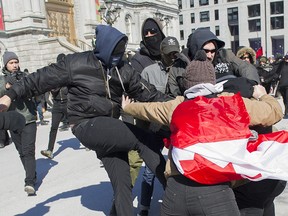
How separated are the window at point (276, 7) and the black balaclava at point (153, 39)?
6419cm

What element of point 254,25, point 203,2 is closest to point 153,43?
point 254,25

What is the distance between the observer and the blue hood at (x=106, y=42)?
283cm

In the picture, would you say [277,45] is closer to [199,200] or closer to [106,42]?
[106,42]

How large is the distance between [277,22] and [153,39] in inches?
2545

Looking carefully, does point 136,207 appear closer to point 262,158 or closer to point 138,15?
point 262,158

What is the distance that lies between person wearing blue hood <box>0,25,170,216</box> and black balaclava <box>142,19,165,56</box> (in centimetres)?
118

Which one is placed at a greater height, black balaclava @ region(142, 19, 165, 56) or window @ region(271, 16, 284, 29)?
window @ region(271, 16, 284, 29)

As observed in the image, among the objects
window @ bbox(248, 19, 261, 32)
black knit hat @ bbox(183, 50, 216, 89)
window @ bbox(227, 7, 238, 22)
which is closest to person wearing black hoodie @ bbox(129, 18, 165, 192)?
black knit hat @ bbox(183, 50, 216, 89)

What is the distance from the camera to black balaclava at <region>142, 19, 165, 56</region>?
13.6 ft

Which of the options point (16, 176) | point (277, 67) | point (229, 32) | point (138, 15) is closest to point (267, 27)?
point (229, 32)

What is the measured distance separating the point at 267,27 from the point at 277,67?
57890 millimetres

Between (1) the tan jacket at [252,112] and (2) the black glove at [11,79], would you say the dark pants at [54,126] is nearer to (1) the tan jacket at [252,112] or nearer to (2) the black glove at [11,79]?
(2) the black glove at [11,79]

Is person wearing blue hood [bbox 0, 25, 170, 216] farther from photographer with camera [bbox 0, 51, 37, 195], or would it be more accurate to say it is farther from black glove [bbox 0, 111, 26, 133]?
photographer with camera [bbox 0, 51, 37, 195]

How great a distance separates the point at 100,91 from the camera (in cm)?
292
